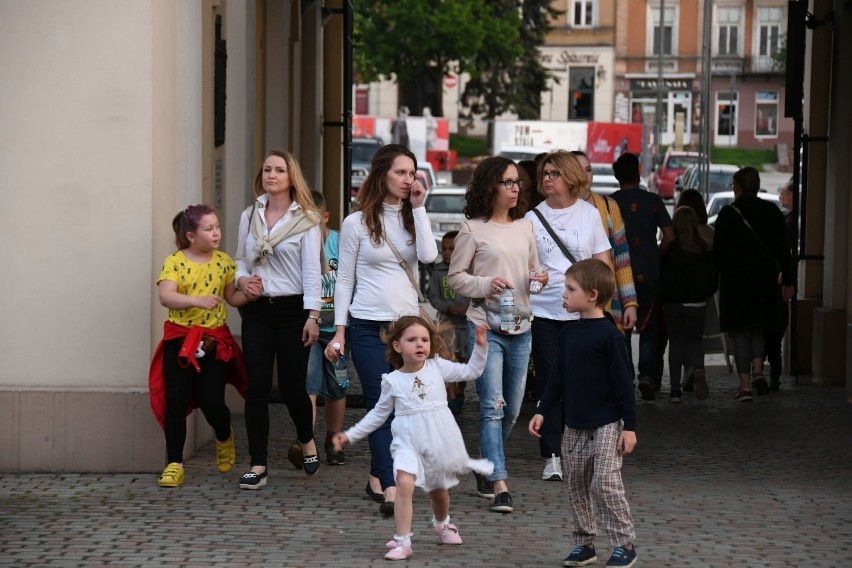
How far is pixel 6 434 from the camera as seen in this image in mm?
9047

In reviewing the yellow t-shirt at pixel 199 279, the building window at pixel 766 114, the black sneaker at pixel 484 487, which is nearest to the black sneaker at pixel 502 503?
the black sneaker at pixel 484 487

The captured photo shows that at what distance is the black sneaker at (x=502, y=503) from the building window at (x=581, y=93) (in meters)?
76.6

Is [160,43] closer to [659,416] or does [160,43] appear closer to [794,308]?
[659,416]

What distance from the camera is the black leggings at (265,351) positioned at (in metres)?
8.73

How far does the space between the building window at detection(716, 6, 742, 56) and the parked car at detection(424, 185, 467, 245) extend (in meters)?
55.8

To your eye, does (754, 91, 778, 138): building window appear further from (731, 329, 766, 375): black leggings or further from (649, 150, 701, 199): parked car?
(731, 329, 766, 375): black leggings

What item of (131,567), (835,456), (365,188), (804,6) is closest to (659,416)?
(835,456)

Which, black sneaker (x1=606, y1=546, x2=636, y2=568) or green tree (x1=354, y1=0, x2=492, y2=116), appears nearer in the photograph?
black sneaker (x1=606, y1=546, x2=636, y2=568)

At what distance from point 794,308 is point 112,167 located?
7375 mm

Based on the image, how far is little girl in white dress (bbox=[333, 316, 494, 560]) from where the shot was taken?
701 cm

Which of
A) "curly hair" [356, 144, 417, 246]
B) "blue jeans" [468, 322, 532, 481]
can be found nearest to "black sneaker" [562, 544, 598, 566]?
"blue jeans" [468, 322, 532, 481]

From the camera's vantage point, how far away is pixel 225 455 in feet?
29.6

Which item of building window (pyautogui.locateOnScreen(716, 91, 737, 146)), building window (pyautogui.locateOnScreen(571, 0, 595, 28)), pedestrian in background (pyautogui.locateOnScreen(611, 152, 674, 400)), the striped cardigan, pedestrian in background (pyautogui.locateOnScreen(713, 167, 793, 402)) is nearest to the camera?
the striped cardigan

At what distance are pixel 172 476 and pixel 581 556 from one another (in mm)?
2618
